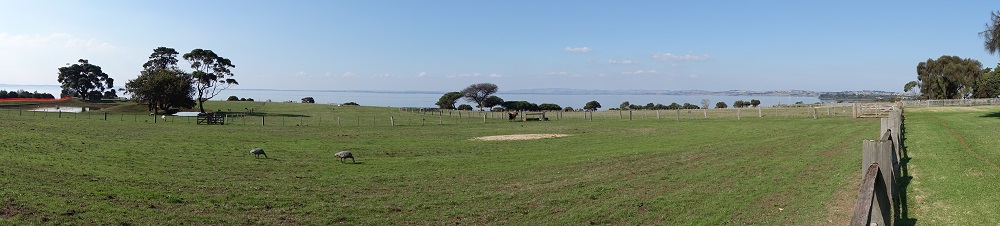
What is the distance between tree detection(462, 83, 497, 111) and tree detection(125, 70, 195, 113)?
69.3 m

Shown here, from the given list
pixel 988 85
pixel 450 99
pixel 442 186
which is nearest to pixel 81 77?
pixel 450 99

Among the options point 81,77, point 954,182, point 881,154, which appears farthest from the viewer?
point 81,77

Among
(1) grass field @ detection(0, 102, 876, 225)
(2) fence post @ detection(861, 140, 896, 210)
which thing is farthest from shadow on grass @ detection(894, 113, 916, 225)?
(2) fence post @ detection(861, 140, 896, 210)

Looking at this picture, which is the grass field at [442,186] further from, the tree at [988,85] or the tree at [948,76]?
the tree at [988,85]

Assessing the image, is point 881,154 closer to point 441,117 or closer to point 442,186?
point 442,186

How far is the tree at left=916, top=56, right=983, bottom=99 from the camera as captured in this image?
82.6 metres

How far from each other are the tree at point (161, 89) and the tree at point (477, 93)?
6931 centimetres

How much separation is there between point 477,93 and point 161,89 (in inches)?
3015

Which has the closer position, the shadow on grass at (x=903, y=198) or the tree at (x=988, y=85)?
the shadow on grass at (x=903, y=198)

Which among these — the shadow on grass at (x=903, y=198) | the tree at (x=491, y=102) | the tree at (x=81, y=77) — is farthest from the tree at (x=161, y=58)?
the shadow on grass at (x=903, y=198)

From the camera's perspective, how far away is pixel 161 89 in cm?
6938

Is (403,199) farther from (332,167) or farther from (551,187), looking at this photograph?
(332,167)

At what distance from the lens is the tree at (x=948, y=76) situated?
271ft

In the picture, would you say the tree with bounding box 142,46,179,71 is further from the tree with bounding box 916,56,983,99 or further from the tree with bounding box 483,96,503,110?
the tree with bounding box 916,56,983,99
